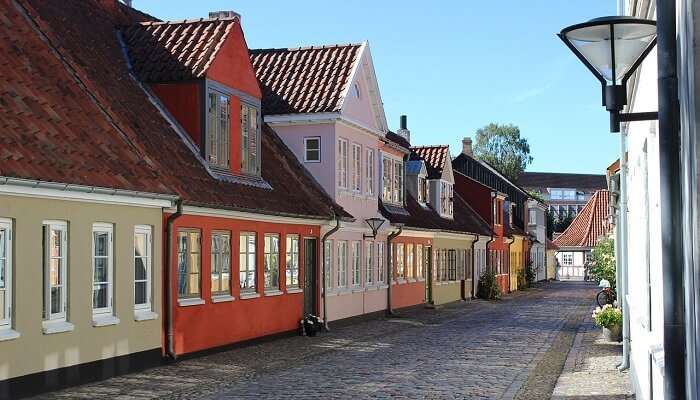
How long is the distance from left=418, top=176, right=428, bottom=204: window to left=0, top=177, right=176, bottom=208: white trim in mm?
22999

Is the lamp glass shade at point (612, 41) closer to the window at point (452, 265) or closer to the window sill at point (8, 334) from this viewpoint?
the window sill at point (8, 334)

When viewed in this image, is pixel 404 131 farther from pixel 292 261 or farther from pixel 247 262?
pixel 247 262

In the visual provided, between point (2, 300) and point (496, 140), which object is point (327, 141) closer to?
point (2, 300)

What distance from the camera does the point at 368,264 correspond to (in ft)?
97.1

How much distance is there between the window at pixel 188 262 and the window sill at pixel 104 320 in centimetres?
236

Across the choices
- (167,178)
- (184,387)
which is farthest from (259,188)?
(184,387)

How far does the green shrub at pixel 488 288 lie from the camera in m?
45.0

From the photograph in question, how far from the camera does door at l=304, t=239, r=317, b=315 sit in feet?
79.2

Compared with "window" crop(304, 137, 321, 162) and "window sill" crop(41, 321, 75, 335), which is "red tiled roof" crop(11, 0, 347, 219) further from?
"window" crop(304, 137, 321, 162)

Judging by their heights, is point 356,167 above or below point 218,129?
below

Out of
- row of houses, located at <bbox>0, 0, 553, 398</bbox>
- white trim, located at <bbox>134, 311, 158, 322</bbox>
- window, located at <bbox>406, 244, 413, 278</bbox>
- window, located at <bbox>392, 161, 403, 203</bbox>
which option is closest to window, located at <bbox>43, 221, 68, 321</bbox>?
row of houses, located at <bbox>0, 0, 553, 398</bbox>

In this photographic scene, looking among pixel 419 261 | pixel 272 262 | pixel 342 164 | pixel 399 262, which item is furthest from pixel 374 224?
pixel 419 261

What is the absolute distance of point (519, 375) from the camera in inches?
621

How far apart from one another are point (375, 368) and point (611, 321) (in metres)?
7.00
